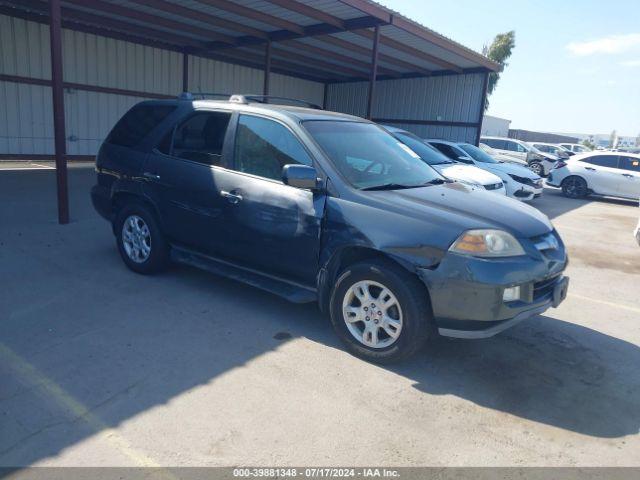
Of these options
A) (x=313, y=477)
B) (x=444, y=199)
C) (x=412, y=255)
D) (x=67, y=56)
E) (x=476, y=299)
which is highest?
(x=67, y=56)

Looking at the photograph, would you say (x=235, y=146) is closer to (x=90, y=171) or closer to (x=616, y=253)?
(x=616, y=253)

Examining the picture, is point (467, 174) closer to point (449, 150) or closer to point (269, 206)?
point (449, 150)

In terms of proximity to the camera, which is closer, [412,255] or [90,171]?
[412,255]

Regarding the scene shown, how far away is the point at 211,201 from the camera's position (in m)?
4.45

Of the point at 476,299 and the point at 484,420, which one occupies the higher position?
the point at 476,299

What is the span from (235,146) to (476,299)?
2.46 m

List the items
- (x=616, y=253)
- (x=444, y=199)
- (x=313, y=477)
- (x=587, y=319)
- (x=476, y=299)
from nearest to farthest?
(x=313, y=477) < (x=476, y=299) < (x=444, y=199) < (x=587, y=319) < (x=616, y=253)

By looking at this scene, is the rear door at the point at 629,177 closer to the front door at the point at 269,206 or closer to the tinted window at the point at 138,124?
the front door at the point at 269,206

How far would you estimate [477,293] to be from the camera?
3.24 metres

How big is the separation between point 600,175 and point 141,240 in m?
14.4

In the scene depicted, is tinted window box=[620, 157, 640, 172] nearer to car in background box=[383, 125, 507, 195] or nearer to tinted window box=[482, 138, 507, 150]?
tinted window box=[482, 138, 507, 150]

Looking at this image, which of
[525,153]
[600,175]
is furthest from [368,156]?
[525,153]

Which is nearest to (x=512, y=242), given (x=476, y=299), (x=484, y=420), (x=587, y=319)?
(x=476, y=299)

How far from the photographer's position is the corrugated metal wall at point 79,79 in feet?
43.4
